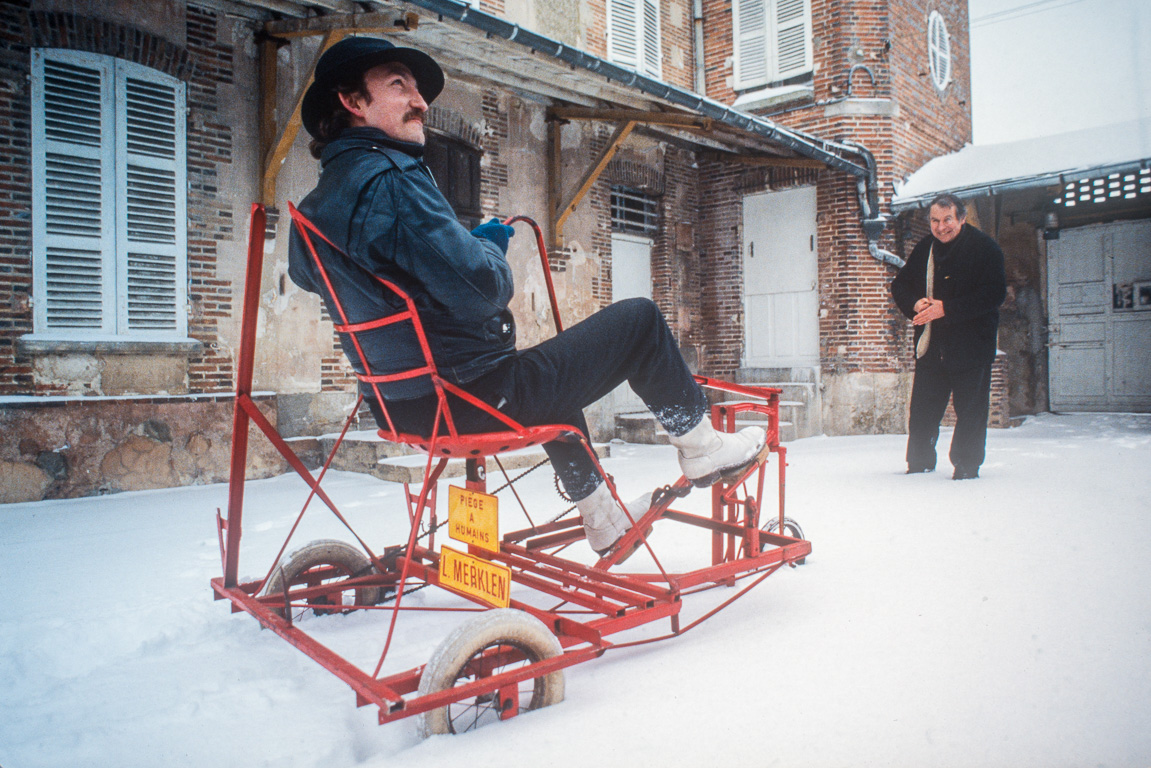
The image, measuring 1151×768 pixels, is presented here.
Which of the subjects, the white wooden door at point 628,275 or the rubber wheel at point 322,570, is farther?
the white wooden door at point 628,275

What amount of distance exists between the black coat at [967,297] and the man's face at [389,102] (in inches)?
171

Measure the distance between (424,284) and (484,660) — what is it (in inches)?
37.6

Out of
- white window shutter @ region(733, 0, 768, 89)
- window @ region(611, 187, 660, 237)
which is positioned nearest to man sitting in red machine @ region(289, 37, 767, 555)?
window @ region(611, 187, 660, 237)

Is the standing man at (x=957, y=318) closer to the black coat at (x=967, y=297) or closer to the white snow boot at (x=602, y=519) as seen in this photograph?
the black coat at (x=967, y=297)

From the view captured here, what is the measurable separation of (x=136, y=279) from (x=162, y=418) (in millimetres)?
1150

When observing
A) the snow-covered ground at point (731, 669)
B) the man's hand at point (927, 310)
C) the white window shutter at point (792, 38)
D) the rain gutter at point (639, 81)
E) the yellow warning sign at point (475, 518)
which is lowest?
A: the snow-covered ground at point (731, 669)

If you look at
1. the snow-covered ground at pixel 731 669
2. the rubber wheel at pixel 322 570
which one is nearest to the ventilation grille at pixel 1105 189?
the snow-covered ground at pixel 731 669

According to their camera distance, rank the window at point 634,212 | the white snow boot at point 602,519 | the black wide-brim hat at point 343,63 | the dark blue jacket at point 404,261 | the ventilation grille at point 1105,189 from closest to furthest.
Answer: the dark blue jacket at point 404,261
the black wide-brim hat at point 343,63
the white snow boot at point 602,519
the ventilation grille at point 1105,189
the window at point 634,212

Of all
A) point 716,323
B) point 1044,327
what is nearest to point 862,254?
point 716,323

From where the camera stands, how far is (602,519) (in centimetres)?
252

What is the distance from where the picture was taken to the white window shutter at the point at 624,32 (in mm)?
10312

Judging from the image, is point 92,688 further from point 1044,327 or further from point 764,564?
point 1044,327

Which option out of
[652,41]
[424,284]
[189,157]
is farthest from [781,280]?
[424,284]

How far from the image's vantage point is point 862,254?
9836 mm
